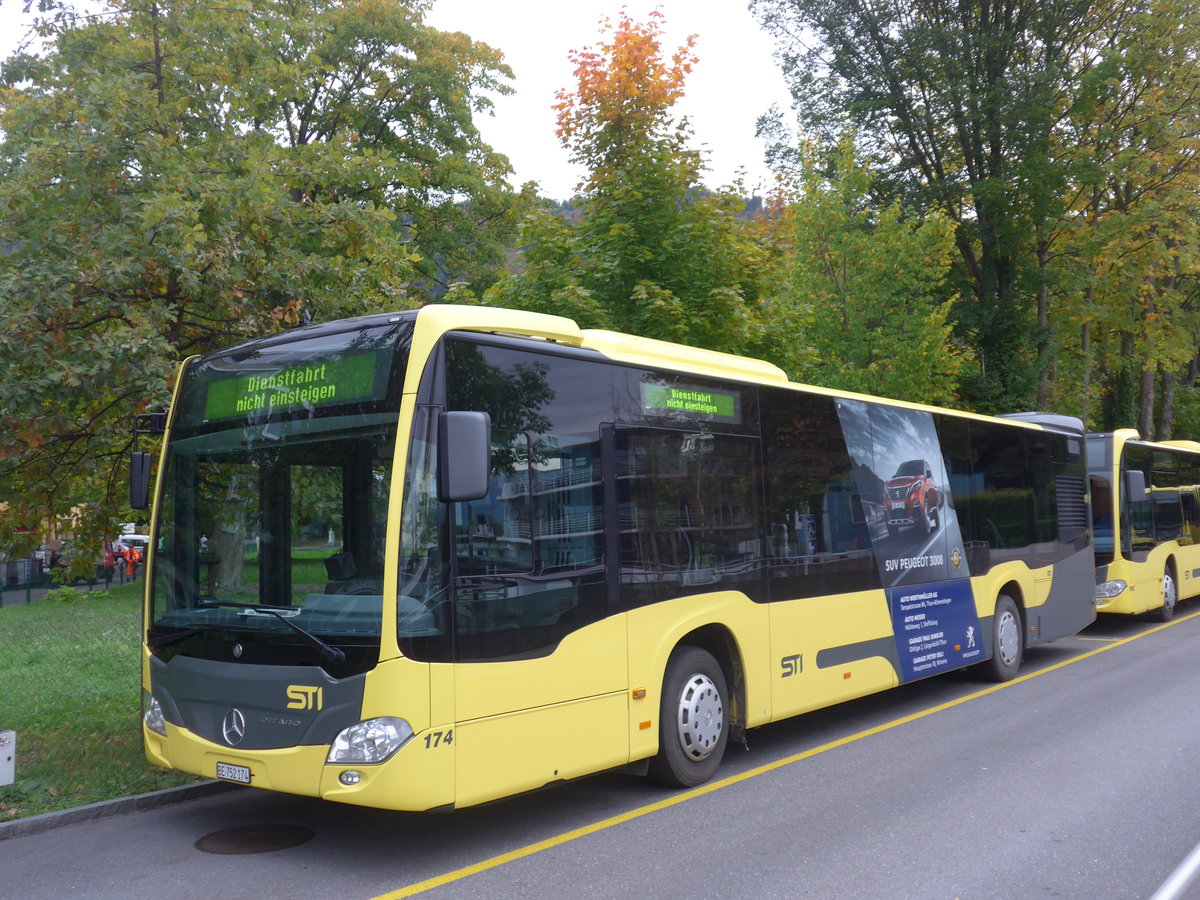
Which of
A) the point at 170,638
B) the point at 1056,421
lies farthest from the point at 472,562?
the point at 1056,421

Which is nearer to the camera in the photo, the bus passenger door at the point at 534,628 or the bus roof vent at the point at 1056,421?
the bus passenger door at the point at 534,628

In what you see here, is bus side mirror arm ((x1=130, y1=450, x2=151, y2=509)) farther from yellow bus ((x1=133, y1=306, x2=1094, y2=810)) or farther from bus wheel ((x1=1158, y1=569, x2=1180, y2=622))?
bus wheel ((x1=1158, y1=569, x2=1180, y2=622))

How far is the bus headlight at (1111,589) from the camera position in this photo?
16.8m

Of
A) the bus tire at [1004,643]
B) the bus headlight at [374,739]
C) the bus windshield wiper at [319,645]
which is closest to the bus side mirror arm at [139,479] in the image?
the bus windshield wiper at [319,645]

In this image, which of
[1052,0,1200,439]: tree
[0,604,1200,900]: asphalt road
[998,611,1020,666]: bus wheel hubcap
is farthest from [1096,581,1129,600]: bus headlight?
[1052,0,1200,439]: tree

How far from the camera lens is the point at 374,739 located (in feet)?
17.9

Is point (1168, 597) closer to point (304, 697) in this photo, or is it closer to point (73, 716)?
point (73, 716)

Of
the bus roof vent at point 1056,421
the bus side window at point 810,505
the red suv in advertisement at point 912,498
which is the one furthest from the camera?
the bus roof vent at point 1056,421

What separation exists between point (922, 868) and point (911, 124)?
26.3 m

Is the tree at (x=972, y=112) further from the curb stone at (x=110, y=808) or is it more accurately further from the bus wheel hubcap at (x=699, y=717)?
the curb stone at (x=110, y=808)

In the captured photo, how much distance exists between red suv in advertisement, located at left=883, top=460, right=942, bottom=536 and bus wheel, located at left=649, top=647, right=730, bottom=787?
10.4 feet

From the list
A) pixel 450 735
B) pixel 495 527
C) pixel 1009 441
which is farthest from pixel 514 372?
pixel 1009 441

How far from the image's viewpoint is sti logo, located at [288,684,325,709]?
5590 millimetres

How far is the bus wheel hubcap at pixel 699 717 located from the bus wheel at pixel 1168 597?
14.2 meters
